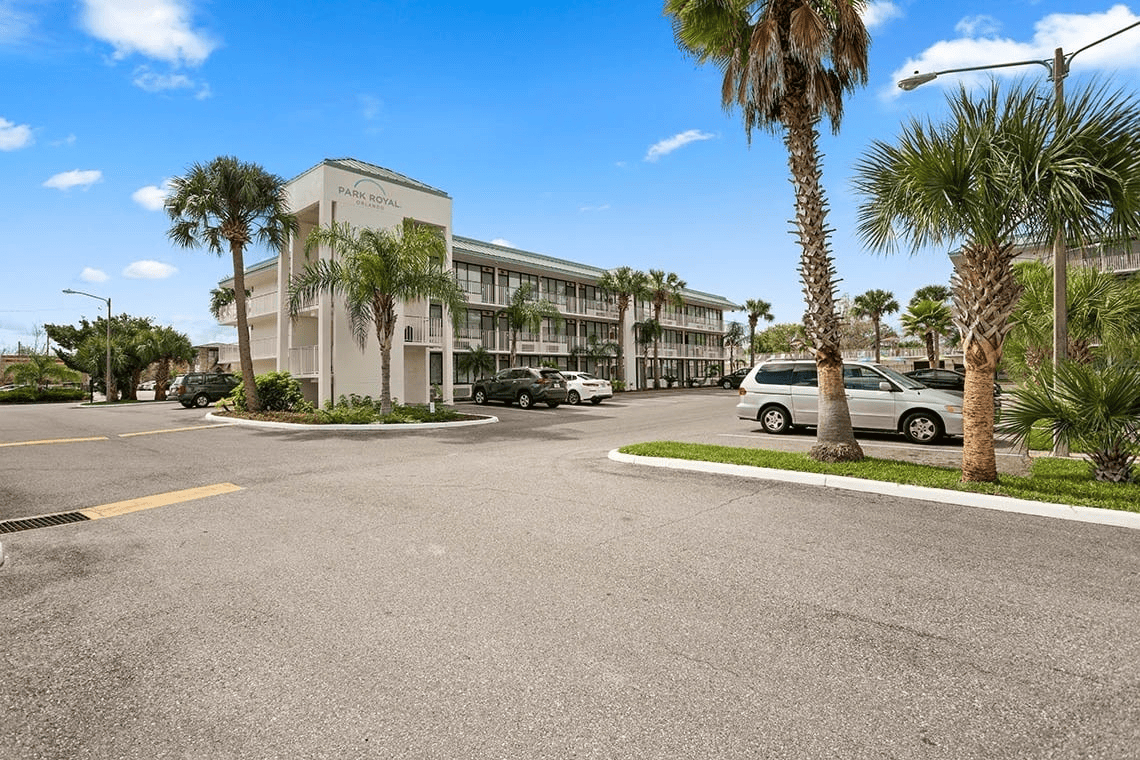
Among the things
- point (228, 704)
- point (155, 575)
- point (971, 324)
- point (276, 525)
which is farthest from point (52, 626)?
point (971, 324)

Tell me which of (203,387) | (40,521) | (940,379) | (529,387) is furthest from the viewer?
(203,387)

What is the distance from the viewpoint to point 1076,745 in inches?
98.5

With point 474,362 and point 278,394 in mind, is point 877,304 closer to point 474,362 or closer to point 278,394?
point 474,362

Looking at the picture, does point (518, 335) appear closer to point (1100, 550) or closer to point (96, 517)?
point (96, 517)

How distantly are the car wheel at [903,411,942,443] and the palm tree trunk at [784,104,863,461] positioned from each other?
3.77 metres

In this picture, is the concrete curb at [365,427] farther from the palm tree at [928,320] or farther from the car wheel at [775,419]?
the palm tree at [928,320]

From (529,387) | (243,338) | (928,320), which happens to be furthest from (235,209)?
(928,320)

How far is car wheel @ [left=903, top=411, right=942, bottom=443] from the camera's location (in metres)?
12.3

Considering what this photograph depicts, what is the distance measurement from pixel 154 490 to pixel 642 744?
8.38 meters

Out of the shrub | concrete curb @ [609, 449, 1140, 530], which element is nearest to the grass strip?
concrete curb @ [609, 449, 1140, 530]

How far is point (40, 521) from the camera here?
6535 millimetres

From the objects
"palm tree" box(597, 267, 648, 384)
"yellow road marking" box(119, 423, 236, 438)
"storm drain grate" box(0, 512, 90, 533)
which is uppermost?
"palm tree" box(597, 267, 648, 384)

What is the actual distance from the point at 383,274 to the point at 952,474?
15110mm

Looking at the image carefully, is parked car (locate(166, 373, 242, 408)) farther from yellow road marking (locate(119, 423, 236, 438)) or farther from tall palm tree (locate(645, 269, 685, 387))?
tall palm tree (locate(645, 269, 685, 387))
